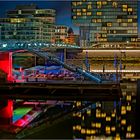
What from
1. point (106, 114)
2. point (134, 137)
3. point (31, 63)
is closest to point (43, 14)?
point (31, 63)

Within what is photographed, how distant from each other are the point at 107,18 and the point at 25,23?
3844 millimetres

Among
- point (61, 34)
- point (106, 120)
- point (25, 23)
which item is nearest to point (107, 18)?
point (61, 34)

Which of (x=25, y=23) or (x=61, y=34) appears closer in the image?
(x=25, y=23)

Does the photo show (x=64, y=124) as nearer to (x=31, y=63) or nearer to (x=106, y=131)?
(x=106, y=131)

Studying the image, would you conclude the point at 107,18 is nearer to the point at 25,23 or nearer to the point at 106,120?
the point at 25,23

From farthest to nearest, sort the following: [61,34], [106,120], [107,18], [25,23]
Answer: [61,34] < [107,18] < [25,23] < [106,120]

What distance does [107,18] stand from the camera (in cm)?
1997

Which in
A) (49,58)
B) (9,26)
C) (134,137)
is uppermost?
(9,26)

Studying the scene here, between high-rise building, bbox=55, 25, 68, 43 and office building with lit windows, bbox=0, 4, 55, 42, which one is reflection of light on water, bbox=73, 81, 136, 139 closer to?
office building with lit windows, bbox=0, 4, 55, 42

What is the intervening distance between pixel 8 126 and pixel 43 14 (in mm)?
14525

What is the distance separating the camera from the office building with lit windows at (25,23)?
1830cm

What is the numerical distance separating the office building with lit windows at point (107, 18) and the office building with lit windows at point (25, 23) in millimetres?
1340

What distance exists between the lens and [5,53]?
809cm

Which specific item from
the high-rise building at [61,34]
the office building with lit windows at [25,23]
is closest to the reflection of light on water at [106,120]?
the office building with lit windows at [25,23]
